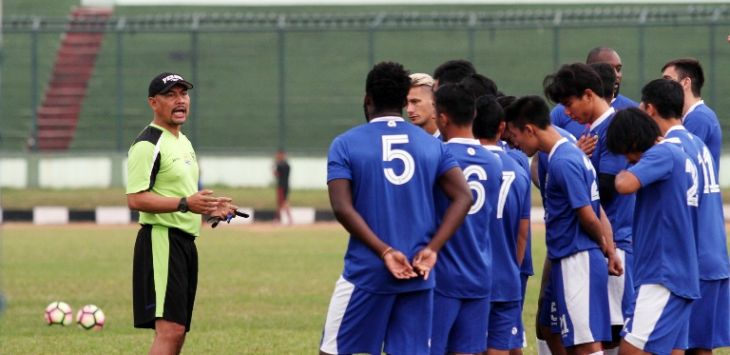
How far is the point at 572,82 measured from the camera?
28.6ft

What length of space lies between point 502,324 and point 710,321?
1.31 metres

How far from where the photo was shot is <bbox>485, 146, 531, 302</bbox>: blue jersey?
8266 mm

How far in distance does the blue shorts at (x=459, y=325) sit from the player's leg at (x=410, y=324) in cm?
33

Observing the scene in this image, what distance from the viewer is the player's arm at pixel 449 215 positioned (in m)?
7.29

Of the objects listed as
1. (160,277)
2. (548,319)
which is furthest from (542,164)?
(160,277)

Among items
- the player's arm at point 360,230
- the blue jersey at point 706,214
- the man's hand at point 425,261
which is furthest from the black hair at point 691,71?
the player's arm at point 360,230

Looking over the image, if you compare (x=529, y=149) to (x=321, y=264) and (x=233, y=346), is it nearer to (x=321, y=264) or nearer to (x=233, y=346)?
(x=233, y=346)

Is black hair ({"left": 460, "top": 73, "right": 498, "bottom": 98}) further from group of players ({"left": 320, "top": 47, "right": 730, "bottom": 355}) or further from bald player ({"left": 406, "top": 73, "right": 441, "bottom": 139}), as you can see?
bald player ({"left": 406, "top": 73, "right": 441, "bottom": 139})

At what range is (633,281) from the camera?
861 centimetres

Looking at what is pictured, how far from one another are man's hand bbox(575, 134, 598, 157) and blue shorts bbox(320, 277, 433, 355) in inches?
81.3

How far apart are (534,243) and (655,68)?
13875mm

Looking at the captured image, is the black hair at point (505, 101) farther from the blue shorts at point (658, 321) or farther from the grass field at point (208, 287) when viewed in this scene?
the grass field at point (208, 287)

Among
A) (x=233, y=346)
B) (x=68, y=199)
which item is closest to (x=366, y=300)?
(x=233, y=346)

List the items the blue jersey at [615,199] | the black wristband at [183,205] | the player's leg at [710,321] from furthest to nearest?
the blue jersey at [615,199] → the black wristband at [183,205] → the player's leg at [710,321]
